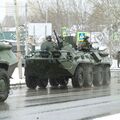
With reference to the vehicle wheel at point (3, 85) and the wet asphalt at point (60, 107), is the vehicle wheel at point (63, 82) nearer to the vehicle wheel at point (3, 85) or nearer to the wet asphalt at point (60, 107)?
the wet asphalt at point (60, 107)

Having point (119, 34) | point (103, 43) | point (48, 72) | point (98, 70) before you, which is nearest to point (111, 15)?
point (119, 34)

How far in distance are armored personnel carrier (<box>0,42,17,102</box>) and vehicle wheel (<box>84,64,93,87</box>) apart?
22.8ft

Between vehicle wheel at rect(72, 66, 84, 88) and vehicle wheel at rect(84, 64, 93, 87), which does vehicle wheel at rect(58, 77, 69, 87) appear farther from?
vehicle wheel at rect(72, 66, 84, 88)

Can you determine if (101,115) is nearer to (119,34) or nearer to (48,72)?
(48,72)

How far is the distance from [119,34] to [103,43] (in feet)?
18.4

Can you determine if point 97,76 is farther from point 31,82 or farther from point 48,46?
point 48,46

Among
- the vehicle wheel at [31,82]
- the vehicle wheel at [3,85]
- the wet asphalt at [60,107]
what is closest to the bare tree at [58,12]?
the vehicle wheel at [31,82]

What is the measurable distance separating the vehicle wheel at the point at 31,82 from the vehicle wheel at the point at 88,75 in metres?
2.31

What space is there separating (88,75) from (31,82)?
2.73 metres

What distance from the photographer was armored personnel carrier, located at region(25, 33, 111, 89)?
21375 mm

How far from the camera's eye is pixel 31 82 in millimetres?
22391

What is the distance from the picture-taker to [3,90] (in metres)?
15.7

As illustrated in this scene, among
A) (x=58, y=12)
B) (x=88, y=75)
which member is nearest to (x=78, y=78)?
(x=88, y=75)

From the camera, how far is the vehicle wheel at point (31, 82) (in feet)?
72.7
